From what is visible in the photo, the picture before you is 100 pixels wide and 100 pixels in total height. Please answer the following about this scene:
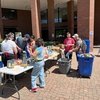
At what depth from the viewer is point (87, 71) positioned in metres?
5.27

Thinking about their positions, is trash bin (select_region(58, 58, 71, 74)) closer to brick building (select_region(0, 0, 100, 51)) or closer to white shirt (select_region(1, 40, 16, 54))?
white shirt (select_region(1, 40, 16, 54))

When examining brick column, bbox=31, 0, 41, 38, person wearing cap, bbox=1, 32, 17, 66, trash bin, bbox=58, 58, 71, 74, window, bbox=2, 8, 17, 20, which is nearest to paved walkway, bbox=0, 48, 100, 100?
trash bin, bbox=58, 58, 71, 74

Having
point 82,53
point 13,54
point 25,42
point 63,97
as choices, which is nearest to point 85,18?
point 82,53

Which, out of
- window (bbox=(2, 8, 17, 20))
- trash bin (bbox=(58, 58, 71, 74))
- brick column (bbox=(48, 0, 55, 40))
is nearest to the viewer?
trash bin (bbox=(58, 58, 71, 74))

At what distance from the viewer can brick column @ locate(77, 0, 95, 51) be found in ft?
36.5

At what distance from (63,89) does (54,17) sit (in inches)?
748

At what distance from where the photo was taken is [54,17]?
73.0 feet

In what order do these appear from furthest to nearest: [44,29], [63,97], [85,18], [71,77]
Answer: [44,29], [85,18], [71,77], [63,97]

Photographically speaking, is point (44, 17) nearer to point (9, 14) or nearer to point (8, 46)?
point (9, 14)

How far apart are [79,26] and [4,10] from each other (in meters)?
15.3

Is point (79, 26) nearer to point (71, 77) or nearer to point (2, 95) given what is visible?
point (71, 77)

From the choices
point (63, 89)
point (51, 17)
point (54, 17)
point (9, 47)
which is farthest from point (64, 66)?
point (54, 17)

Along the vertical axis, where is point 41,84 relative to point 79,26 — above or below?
below

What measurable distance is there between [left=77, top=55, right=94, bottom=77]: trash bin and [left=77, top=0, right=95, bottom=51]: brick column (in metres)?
6.55
